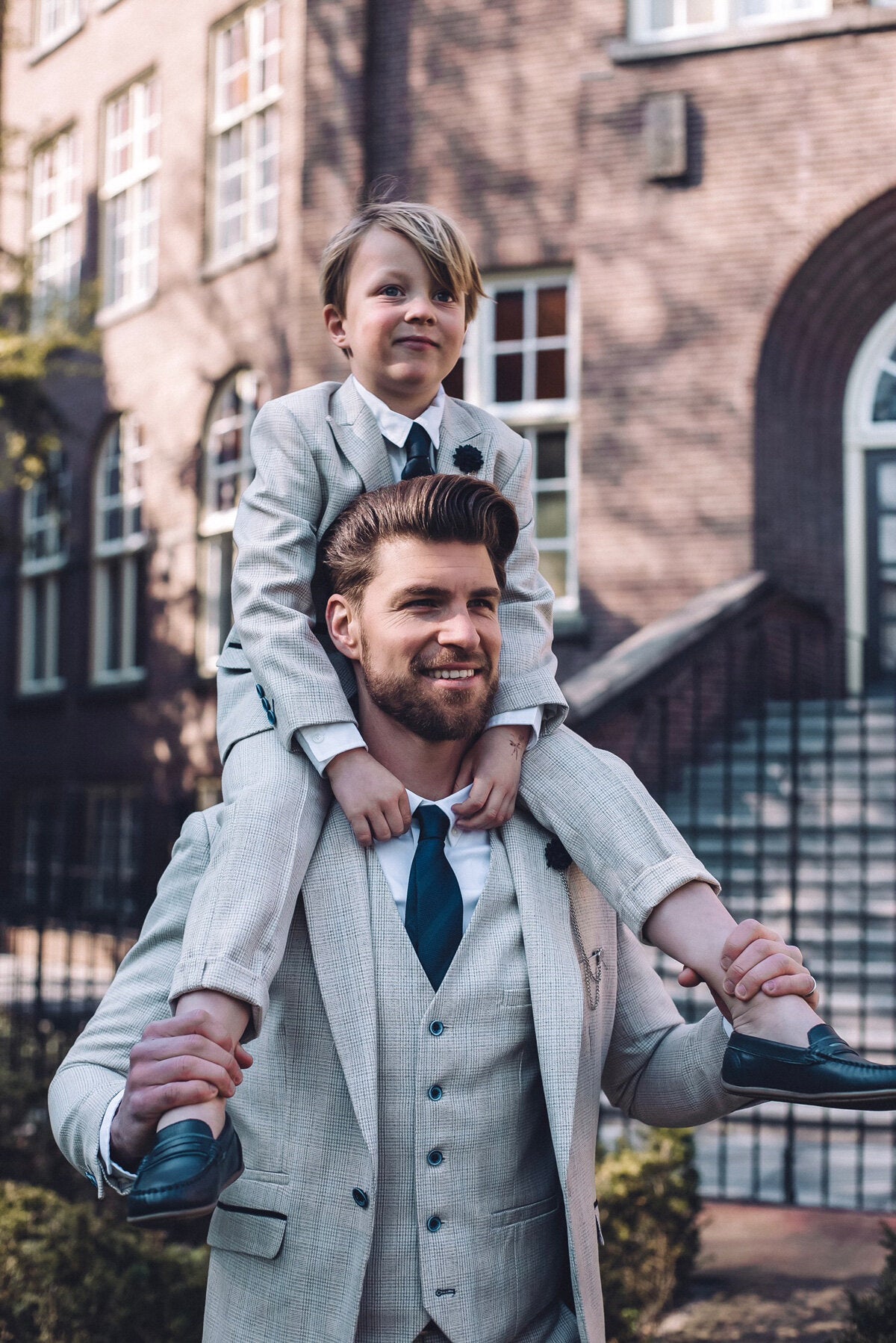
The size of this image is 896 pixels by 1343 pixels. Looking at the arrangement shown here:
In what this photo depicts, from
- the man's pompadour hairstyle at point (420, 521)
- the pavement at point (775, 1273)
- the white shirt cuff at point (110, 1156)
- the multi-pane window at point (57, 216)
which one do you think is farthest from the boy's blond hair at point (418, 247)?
the multi-pane window at point (57, 216)

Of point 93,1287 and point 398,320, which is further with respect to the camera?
point 93,1287

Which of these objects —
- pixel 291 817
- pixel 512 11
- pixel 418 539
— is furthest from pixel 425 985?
pixel 512 11

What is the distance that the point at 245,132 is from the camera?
48.8ft

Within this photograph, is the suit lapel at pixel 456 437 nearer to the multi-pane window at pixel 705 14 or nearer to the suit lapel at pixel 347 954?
the suit lapel at pixel 347 954

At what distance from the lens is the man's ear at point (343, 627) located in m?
2.55

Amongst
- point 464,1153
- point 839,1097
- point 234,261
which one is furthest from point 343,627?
point 234,261

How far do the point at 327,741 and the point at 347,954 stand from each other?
→ 38 centimetres

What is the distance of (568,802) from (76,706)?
15316 millimetres

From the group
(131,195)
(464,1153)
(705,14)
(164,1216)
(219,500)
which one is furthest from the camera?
(131,195)

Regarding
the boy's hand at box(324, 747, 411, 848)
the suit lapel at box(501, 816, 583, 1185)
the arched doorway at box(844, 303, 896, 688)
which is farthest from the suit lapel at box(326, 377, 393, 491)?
the arched doorway at box(844, 303, 896, 688)

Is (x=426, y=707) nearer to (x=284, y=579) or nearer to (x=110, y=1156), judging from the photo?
(x=284, y=579)

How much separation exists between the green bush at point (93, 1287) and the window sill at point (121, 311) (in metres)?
13.0

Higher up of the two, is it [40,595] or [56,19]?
[56,19]

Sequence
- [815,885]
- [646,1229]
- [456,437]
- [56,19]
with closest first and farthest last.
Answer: [456,437] < [646,1229] < [815,885] < [56,19]
